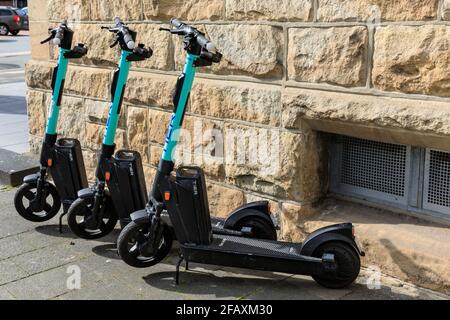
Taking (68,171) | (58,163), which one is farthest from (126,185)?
(58,163)

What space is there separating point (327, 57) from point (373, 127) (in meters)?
0.52

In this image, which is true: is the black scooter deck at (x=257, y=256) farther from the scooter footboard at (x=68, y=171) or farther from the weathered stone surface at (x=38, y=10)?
the weathered stone surface at (x=38, y=10)

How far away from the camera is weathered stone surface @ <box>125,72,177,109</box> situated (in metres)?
4.76

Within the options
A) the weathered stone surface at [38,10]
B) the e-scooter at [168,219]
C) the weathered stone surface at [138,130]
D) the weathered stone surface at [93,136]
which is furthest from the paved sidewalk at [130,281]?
the weathered stone surface at [38,10]

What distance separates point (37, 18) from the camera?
639 centimetres

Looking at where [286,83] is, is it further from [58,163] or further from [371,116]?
[58,163]

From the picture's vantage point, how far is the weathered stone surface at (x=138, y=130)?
5.06m

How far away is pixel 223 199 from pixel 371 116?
1.46m

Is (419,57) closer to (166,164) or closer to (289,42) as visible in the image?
(289,42)

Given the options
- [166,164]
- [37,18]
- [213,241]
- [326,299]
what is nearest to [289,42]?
[166,164]

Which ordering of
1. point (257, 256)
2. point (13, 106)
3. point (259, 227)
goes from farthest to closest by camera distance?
point (13, 106), point (259, 227), point (257, 256)

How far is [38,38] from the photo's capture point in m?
6.44

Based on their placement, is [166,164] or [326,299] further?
[166,164]

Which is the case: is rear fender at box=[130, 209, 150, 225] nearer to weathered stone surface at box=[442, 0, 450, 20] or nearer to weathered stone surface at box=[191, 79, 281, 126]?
weathered stone surface at box=[191, 79, 281, 126]
